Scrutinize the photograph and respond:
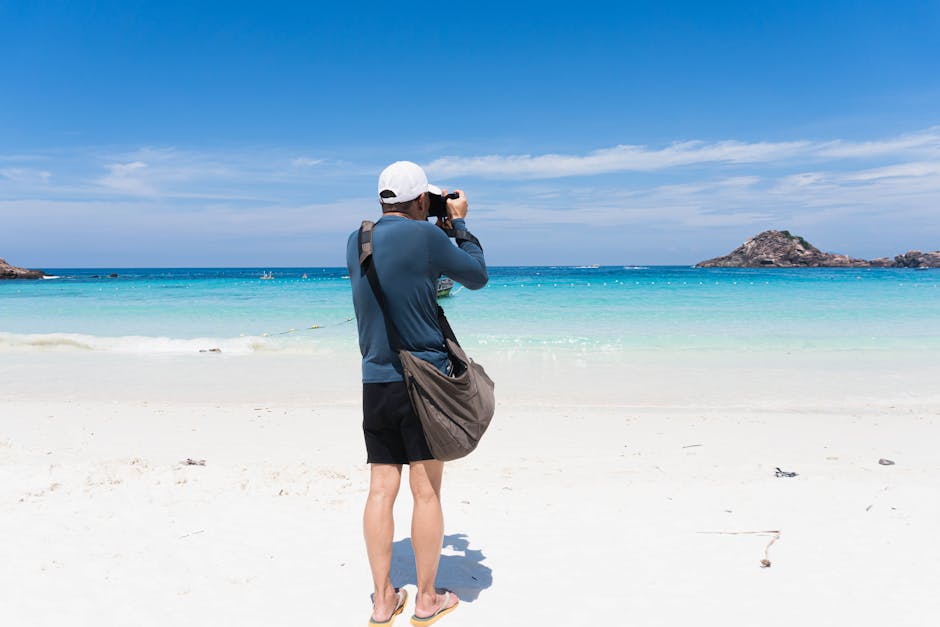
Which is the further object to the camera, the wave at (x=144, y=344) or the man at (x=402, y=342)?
the wave at (x=144, y=344)

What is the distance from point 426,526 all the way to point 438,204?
134 cm

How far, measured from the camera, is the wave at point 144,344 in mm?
12828

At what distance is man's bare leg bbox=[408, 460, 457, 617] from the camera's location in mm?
2543

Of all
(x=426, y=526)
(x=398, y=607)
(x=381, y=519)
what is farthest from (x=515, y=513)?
(x=381, y=519)

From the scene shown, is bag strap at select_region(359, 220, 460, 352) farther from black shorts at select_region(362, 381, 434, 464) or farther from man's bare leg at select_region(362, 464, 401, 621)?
man's bare leg at select_region(362, 464, 401, 621)

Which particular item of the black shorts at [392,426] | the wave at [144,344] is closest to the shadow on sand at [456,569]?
the black shorts at [392,426]

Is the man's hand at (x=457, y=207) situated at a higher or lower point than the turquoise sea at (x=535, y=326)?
higher

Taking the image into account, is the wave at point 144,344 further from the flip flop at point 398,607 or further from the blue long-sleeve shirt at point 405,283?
the blue long-sleeve shirt at point 405,283

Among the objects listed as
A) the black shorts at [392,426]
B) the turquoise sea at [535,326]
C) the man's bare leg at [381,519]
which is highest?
the black shorts at [392,426]

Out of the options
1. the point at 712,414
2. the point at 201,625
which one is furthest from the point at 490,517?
the point at 712,414

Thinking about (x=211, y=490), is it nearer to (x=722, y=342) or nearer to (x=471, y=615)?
(x=471, y=615)

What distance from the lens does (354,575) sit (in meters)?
3.07

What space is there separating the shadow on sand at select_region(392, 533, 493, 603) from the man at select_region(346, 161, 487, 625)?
1.12 feet

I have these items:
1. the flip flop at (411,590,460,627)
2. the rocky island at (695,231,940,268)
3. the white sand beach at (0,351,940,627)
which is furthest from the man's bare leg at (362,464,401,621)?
the rocky island at (695,231,940,268)
